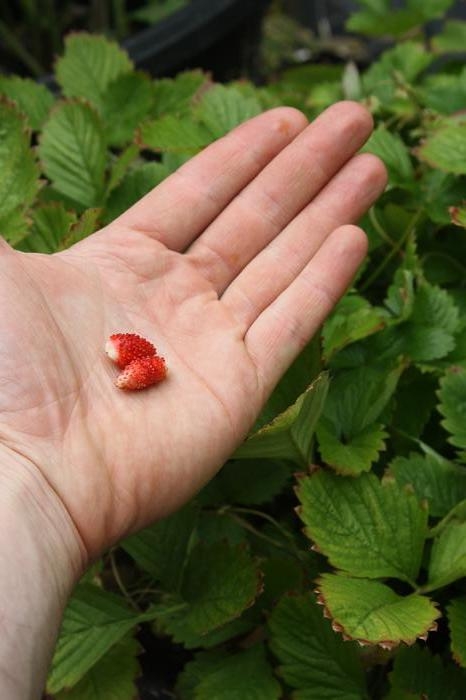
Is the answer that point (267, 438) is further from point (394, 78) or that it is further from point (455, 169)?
point (394, 78)

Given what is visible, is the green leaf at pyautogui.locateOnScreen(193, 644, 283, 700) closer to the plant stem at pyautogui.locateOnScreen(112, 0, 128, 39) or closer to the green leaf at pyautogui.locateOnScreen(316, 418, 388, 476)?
the green leaf at pyautogui.locateOnScreen(316, 418, 388, 476)

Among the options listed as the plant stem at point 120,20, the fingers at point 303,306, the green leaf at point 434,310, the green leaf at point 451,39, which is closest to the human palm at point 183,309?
the fingers at point 303,306

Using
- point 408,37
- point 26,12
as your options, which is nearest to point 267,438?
point 408,37

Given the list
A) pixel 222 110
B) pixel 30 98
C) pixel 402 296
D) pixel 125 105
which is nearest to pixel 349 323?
pixel 402 296

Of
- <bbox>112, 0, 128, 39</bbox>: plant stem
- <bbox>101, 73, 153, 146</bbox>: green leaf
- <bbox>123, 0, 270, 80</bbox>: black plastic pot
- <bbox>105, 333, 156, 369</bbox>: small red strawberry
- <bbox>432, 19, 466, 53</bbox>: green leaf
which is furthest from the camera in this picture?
<bbox>112, 0, 128, 39</bbox>: plant stem

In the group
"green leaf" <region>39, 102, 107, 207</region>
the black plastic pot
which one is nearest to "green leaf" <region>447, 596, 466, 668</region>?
"green leaf" <region>39, 102, 107, 207</region>

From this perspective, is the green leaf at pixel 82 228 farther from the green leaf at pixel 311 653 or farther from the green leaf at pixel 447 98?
the green leaf at pixel 447 98

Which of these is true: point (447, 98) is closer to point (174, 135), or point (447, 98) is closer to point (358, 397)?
point (174, 135)
